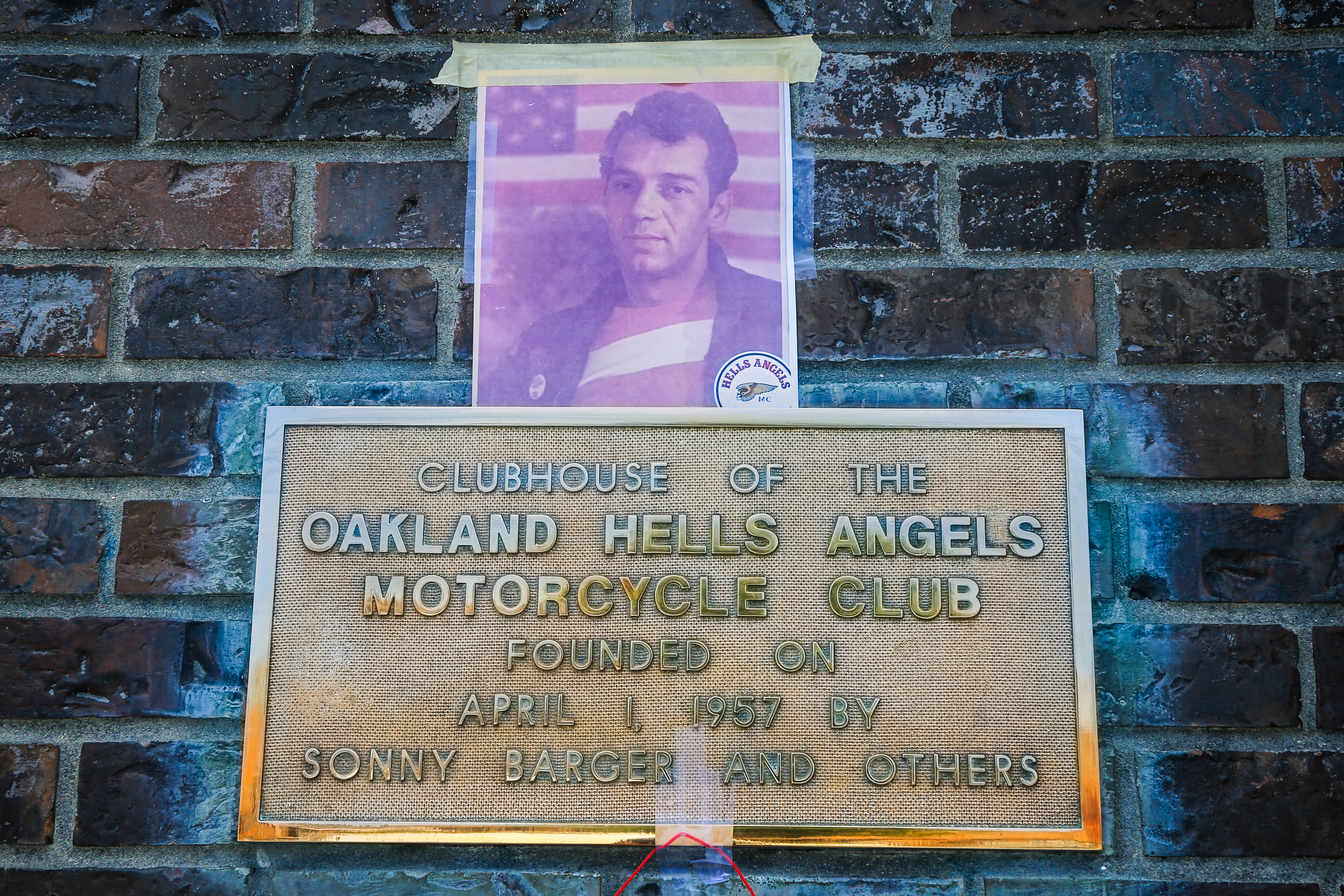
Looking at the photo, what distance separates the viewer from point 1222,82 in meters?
0.93

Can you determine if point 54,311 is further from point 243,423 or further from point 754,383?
point 754,383

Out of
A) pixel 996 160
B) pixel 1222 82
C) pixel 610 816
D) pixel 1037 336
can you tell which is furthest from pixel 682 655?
pixel 1222 82

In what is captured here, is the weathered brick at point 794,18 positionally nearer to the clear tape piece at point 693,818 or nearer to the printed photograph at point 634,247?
the printed photograph at point 634,247

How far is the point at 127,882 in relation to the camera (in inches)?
33.7

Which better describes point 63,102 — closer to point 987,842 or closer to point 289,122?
point 289,122

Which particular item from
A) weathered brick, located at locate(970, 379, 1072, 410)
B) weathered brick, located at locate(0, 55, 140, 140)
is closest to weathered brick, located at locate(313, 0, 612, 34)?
weathered brick, located at locate(0, 55, 140, 140)

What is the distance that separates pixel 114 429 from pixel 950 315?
863 millimetres

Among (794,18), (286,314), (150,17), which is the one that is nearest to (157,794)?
(286,314)

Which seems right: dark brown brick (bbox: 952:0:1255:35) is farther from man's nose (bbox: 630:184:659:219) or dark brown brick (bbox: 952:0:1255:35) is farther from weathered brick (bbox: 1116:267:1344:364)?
man's nose (bbox: 630:184:659:219)

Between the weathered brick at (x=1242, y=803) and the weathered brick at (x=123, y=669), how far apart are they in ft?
2.91

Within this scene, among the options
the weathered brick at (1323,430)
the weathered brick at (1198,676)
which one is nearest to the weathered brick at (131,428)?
the weathered brick at (1198,676)

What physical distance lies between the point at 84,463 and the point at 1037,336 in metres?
0.98

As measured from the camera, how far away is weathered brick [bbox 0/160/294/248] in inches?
37.2

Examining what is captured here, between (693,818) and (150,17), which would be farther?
(150,17)
